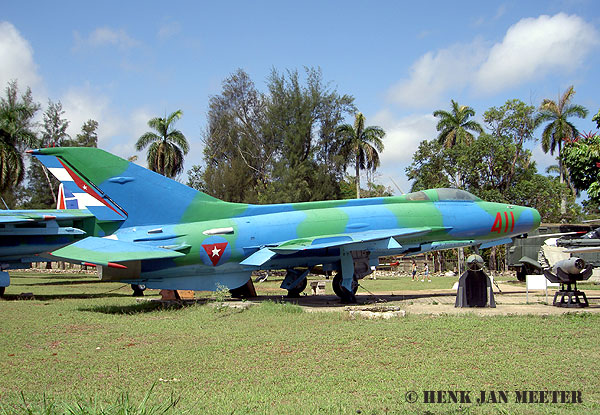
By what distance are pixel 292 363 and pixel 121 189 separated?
339 inches

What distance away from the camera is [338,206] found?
16281 mm

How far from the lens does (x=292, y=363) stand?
7.34 metres

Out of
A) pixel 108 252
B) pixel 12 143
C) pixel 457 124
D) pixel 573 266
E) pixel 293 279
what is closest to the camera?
pixel 108 252

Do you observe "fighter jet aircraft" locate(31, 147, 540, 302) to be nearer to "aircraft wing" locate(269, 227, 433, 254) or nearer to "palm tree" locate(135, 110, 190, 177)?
"aircraft wing" locate(269, 227, 433, 254)

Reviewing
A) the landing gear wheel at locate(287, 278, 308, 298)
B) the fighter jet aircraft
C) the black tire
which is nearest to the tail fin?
the fighter jet aircraft

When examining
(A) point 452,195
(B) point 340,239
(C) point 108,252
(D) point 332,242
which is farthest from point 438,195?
(C) point 108,252

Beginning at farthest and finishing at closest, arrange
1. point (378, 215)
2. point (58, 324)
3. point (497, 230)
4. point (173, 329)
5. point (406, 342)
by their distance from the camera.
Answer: point (497, 230), point (378, 215), point (58, 324), point (173, 329), point (406, 342)

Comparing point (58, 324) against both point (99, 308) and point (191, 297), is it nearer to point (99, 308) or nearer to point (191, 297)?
point (99, 308)

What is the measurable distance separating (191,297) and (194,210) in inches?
158

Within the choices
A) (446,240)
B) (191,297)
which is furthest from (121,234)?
(446,240)

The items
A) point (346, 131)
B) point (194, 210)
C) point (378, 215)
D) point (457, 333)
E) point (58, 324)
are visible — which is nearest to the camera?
point (457, 333)

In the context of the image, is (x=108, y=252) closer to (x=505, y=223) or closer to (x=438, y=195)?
(x=438, y=195)

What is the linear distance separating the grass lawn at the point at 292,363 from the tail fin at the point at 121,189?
A: 11.0 feet

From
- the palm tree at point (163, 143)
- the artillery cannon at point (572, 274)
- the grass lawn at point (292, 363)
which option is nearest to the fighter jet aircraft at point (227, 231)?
the grass lawn at point (292, 363)
